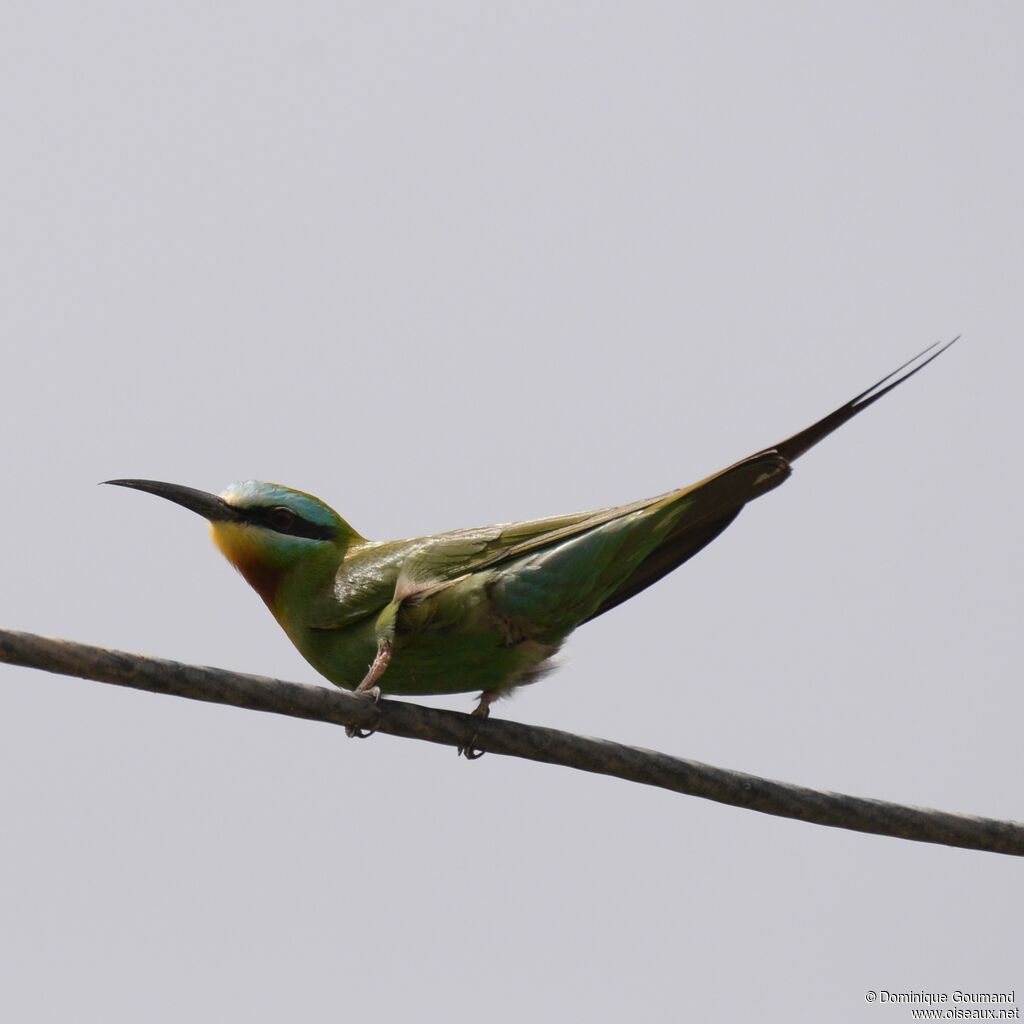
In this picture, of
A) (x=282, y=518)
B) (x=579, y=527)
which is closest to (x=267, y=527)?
(x=282, y=518)

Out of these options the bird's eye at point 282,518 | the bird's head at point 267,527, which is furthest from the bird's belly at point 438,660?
the bird's eye at point 282,518

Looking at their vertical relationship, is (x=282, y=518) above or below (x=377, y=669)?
above

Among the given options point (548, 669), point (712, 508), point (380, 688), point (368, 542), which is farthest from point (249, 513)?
point (712, 508)

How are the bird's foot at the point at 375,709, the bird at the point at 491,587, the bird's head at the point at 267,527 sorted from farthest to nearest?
the bird's head at the point at 267,527, the bird at the point at 491,587, the bird's foot at the point at 375,709

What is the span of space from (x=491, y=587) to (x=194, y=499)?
4.76 ft

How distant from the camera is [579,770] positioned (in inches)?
151

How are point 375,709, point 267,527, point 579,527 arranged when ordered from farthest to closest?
point 267,527, point 579,527, point 375,709

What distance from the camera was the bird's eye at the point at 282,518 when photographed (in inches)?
216

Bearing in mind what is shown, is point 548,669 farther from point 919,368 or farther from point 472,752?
point 919,368

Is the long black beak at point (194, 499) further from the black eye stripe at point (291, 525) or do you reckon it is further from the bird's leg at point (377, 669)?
the bird's leg at point (377, 669)

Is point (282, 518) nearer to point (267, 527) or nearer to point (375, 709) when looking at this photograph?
point (267, 527)

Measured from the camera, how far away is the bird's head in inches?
214

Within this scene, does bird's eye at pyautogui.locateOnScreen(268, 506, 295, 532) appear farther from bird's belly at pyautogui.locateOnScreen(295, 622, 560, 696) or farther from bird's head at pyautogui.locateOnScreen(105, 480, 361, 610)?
bird's belly at pyautogui.locateOnScreen(295, 622, 560, 696)

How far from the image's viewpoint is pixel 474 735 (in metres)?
4.16
